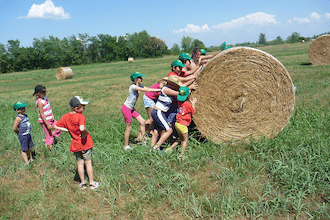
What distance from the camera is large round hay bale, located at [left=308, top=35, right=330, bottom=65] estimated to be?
15859 mm

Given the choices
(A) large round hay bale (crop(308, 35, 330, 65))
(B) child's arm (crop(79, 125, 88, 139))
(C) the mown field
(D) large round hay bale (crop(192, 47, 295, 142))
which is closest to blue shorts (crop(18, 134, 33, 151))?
(C) the mown field

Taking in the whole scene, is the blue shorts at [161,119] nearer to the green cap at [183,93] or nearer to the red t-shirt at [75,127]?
the green cap at [183,93]

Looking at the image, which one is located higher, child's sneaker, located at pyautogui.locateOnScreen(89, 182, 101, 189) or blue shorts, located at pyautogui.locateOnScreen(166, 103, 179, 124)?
blue shorts, located at pyautogui.locateOnScreen(166, 103, 179, 124)

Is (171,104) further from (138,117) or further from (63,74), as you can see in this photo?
(63,74)

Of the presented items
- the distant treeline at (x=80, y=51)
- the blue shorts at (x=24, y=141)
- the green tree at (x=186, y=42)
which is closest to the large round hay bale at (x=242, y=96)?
the blue shorts at (x=24, y=141)

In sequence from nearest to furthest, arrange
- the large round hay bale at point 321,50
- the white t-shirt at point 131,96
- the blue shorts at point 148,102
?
the white t-shirt at point 131,96
the blue shorts at point 148,102
the large round hay bale at point 321,50

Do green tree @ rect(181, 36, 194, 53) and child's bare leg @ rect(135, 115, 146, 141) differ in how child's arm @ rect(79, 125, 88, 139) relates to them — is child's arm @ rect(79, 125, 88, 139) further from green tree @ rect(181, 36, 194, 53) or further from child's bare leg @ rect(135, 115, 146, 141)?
green tree @ rect(181, 36, 194, 53)

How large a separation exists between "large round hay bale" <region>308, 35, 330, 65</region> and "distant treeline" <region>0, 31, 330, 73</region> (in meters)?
47.1

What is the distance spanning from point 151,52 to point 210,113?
85.3m

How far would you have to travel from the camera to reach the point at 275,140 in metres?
4.89

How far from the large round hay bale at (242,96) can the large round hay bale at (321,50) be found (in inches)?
552

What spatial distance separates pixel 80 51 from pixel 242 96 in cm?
8367

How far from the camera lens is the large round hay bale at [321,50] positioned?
15.9 m

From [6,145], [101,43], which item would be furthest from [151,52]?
[6,145]
